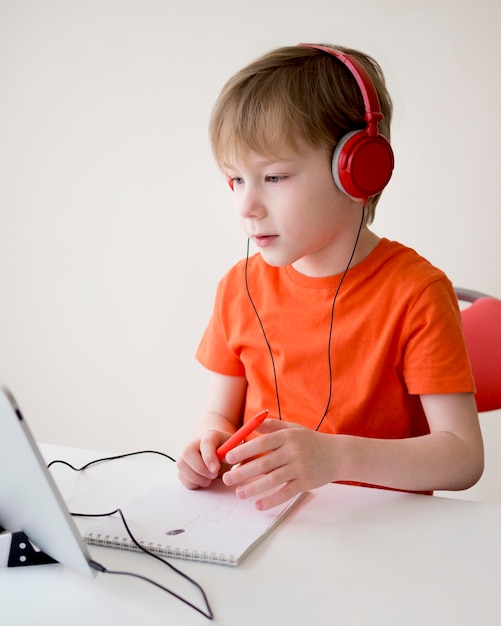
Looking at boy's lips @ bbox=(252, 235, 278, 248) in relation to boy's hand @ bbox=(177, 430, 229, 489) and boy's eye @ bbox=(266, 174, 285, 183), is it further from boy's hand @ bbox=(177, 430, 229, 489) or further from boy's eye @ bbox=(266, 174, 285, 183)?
boy's hand @ bbox=(177, 430, 229, 489)

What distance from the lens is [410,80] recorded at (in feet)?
5.35

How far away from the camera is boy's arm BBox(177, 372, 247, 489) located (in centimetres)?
89

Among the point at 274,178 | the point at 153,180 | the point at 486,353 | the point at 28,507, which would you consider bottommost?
the point at 486,353

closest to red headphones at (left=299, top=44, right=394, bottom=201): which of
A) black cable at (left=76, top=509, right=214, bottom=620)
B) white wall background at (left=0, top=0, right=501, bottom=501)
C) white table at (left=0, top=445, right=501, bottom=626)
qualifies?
white table at (left=0, top=445, right=501, bottom=626)

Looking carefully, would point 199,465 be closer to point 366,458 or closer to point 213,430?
point 213,430

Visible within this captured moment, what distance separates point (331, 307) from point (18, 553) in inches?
23.0

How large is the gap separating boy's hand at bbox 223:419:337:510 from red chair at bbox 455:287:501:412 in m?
0.50

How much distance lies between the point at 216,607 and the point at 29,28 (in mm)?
1891

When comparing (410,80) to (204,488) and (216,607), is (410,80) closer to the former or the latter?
(204,488)

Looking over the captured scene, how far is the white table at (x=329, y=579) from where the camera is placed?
2.05ft

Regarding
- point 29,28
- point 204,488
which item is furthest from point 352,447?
point 29,28

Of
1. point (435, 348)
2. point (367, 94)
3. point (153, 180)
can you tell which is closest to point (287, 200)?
point (367, 94)

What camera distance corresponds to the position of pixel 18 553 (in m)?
0.71

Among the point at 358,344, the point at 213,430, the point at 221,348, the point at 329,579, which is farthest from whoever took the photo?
the point at 221,348
